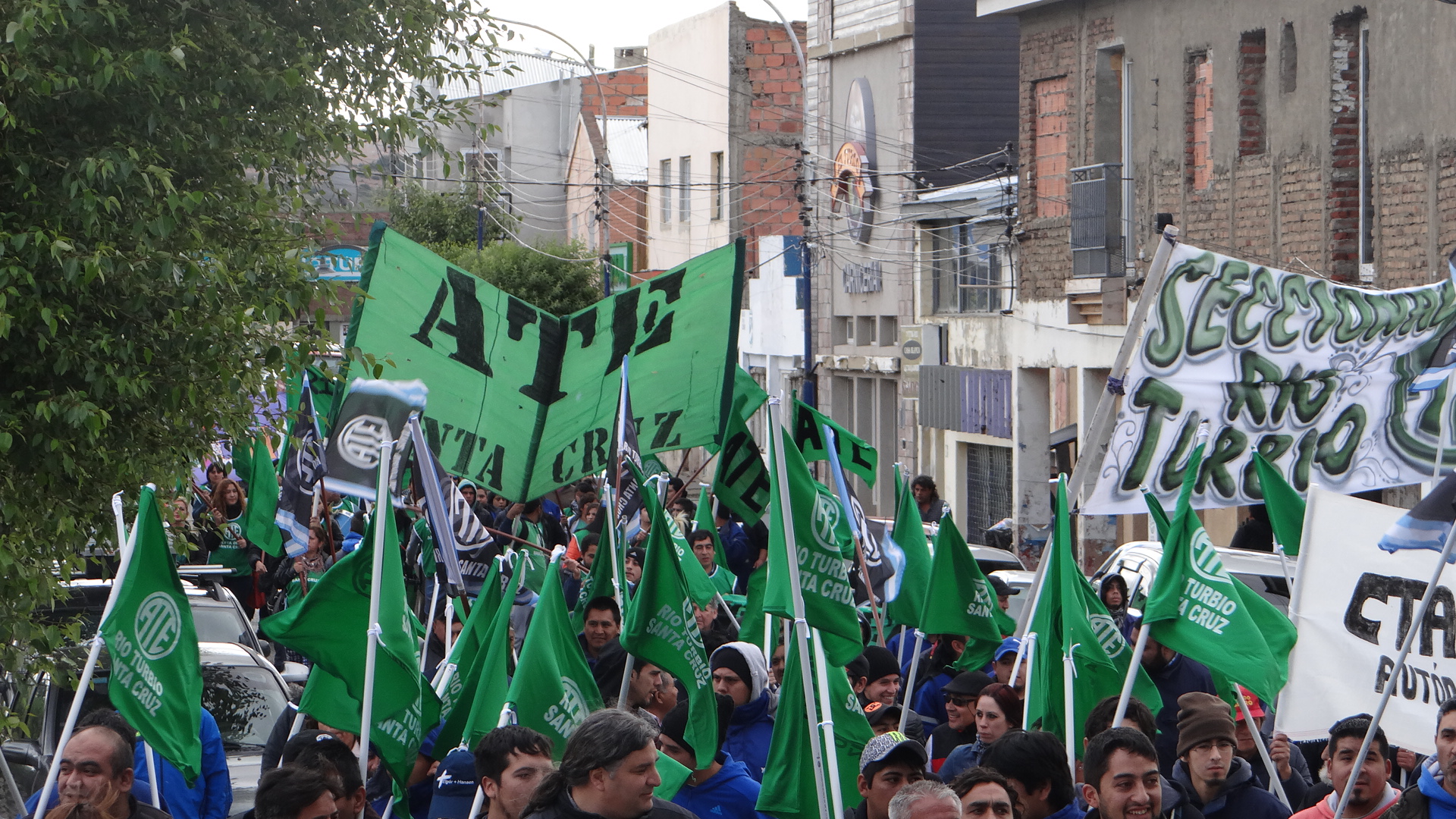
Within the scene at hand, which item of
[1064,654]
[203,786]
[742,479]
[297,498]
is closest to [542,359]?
[742,479]

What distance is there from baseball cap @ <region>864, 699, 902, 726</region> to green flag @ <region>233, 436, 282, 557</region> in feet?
20.1

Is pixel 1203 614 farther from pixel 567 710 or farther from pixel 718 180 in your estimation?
pixel 718 180

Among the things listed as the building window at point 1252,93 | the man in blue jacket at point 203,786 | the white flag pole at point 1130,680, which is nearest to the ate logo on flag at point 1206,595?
the white flag pole at point 1130,680

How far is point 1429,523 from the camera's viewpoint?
20.7 ft

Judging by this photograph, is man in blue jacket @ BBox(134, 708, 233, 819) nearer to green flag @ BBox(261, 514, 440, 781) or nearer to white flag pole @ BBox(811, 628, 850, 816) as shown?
green flag @ BBox(261, 514, 440, 781)

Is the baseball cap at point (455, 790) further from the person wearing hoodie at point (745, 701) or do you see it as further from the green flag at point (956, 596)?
the green flag at point (956, 596)

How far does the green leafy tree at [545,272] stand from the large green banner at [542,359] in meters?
35.0

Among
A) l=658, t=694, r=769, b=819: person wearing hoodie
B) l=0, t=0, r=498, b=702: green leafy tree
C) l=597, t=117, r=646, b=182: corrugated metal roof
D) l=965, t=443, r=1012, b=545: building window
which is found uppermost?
l=597, t=117, r=646, b=182: corrugated metal roof

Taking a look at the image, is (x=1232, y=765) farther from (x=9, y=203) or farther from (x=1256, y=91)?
(x=1256, y=91)

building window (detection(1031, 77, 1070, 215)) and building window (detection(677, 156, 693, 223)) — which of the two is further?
building window (detection(677, 156, 693, 223))

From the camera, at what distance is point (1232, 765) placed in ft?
21.7

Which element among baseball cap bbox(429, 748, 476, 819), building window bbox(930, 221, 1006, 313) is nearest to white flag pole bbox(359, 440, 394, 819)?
baseball cap bbox(429, 748, 476, 819)

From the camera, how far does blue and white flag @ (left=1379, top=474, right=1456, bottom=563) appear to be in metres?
6.30

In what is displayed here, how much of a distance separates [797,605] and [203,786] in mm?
2715
